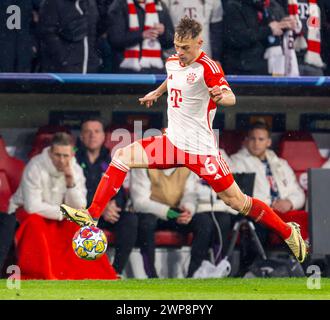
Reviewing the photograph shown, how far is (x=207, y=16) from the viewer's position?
14297 millimetres

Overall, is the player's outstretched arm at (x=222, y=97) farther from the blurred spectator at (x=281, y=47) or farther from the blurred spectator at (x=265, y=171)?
the blurred spectator at (x=265, y=171)

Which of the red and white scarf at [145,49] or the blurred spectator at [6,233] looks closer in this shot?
the blurred spectator at [6,233]

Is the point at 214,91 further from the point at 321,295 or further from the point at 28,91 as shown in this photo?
the point at 28,91

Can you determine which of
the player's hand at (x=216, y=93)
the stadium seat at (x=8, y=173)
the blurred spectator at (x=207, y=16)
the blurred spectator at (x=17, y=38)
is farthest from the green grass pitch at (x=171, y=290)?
the blurred spectator at (x=207, y=16)

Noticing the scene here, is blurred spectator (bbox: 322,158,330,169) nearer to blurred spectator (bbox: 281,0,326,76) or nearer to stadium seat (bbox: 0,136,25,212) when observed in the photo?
blurred spectator (bbox: 281,0,326,76)

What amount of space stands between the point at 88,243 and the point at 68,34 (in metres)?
3.24

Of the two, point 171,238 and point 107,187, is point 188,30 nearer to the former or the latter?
point 107,187

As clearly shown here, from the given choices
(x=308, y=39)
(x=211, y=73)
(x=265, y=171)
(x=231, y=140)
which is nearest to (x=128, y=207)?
(x=265, y=171)

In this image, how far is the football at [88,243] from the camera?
11.2m

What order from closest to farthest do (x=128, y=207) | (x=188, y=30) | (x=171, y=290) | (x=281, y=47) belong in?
1. (x=188, y=30)
2. (x=171, y=290)
3. (x=128, y=207)
4. (x=281, y=47)

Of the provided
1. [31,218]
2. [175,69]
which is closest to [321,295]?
[175,69]

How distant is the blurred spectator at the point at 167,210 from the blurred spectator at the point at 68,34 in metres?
1.31

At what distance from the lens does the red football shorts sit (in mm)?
11172

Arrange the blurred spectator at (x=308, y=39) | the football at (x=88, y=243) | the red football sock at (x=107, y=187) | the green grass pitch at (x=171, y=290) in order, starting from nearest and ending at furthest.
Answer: the green grass pitch at (x=171, y=290) < the red football sock at (x=107, y=187) < the football at (x=88, y=243) < the blurred spectator at (x=308, y=39)
